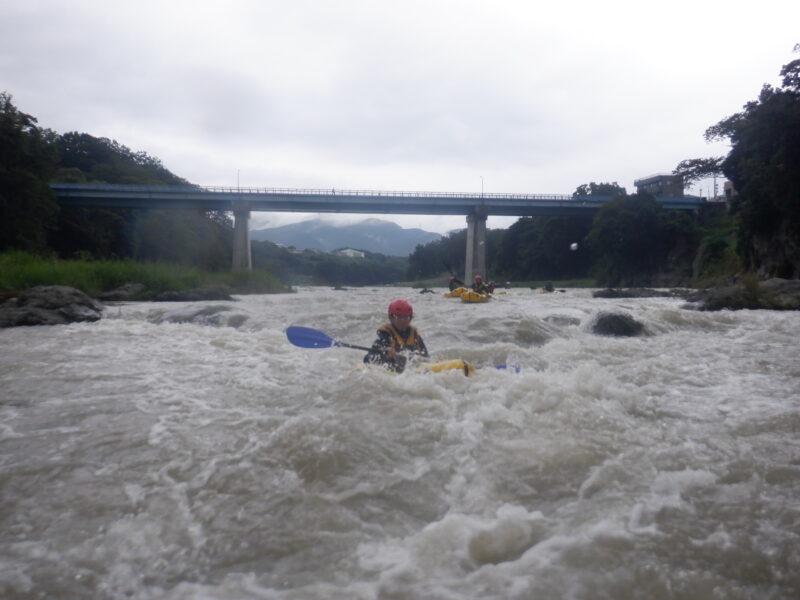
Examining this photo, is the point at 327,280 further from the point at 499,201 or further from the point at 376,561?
the point at 376,561

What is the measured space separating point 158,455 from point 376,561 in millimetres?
1778

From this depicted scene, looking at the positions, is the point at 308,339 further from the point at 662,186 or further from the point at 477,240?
the point at 662,186

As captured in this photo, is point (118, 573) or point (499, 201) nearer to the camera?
point (118, 573)

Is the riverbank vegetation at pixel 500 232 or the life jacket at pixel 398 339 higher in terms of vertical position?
the riverbank vegetation at pixel 500 232

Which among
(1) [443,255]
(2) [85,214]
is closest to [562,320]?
(2) [85,214]

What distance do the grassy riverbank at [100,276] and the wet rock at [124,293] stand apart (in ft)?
0.70

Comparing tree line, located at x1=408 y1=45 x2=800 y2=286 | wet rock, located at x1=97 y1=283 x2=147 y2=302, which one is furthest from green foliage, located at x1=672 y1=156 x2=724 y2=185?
wet rock, located at x1=97 y1=283 x2=147 y2=302

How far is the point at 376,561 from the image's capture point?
7.23 feet

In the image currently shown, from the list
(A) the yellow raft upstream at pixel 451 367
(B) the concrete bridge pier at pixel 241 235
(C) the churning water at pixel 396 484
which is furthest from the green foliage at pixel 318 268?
(C) the churning water at pixel 396 484

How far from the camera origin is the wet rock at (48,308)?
32.0ft

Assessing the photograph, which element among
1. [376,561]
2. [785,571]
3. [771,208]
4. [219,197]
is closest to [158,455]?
[376,561]

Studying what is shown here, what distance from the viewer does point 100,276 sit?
57.5 feet

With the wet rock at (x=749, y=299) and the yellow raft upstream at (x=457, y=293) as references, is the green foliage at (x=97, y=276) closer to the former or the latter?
the yellow raft upstream at (x=457, y=293)

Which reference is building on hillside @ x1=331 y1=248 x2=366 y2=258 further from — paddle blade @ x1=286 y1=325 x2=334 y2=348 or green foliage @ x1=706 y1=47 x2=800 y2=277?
paddle blade @ x1=286 y1=325 x2=334 y2=348
